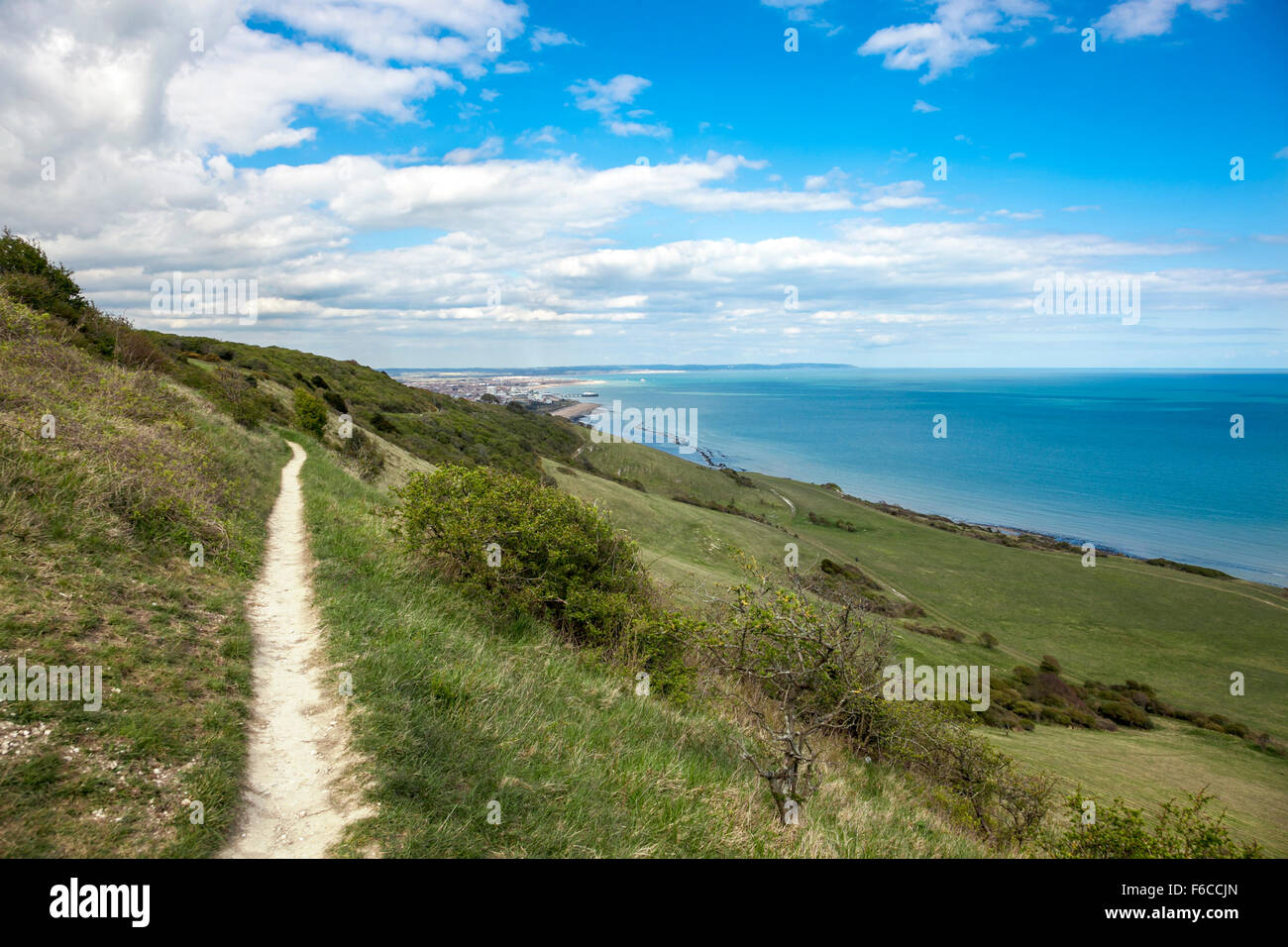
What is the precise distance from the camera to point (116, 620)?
20.5ft

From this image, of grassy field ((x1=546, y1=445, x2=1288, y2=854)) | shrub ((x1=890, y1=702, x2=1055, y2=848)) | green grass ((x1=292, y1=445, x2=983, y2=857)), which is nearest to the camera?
green grass ((x1=292, y1=445, x2=983, y2=857))

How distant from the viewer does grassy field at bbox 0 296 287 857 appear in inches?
158

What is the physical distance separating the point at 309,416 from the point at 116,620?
3328cm

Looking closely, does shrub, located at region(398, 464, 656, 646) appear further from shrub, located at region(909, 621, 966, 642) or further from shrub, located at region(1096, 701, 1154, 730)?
shrub, located at region(909, 621, 966, 642)

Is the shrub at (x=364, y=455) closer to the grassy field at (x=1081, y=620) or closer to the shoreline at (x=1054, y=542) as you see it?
the grassy field at (x=1081, y=620)

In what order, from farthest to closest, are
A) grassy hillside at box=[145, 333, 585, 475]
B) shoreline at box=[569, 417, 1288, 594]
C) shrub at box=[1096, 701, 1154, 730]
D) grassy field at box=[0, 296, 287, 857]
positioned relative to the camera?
shoreline at box=[569, 417, 1288, 594], grassy hillside at box=[145, 333, 585, 475], shrub at box=[1096, 701, 1154, 730], grassy field at box=[0, 296, 287, 857]

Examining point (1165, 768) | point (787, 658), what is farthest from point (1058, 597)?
point (787, 658)

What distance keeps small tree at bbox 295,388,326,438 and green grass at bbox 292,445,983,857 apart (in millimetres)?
29095

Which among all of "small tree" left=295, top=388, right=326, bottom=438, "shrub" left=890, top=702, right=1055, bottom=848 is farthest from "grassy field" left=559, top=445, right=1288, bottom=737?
"small tree" left=295, top=388, right=326, bottom=438

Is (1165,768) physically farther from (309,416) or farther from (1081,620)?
(309,416)

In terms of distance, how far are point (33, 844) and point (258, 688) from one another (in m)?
2.94

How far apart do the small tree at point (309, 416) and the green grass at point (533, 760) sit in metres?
29.1
